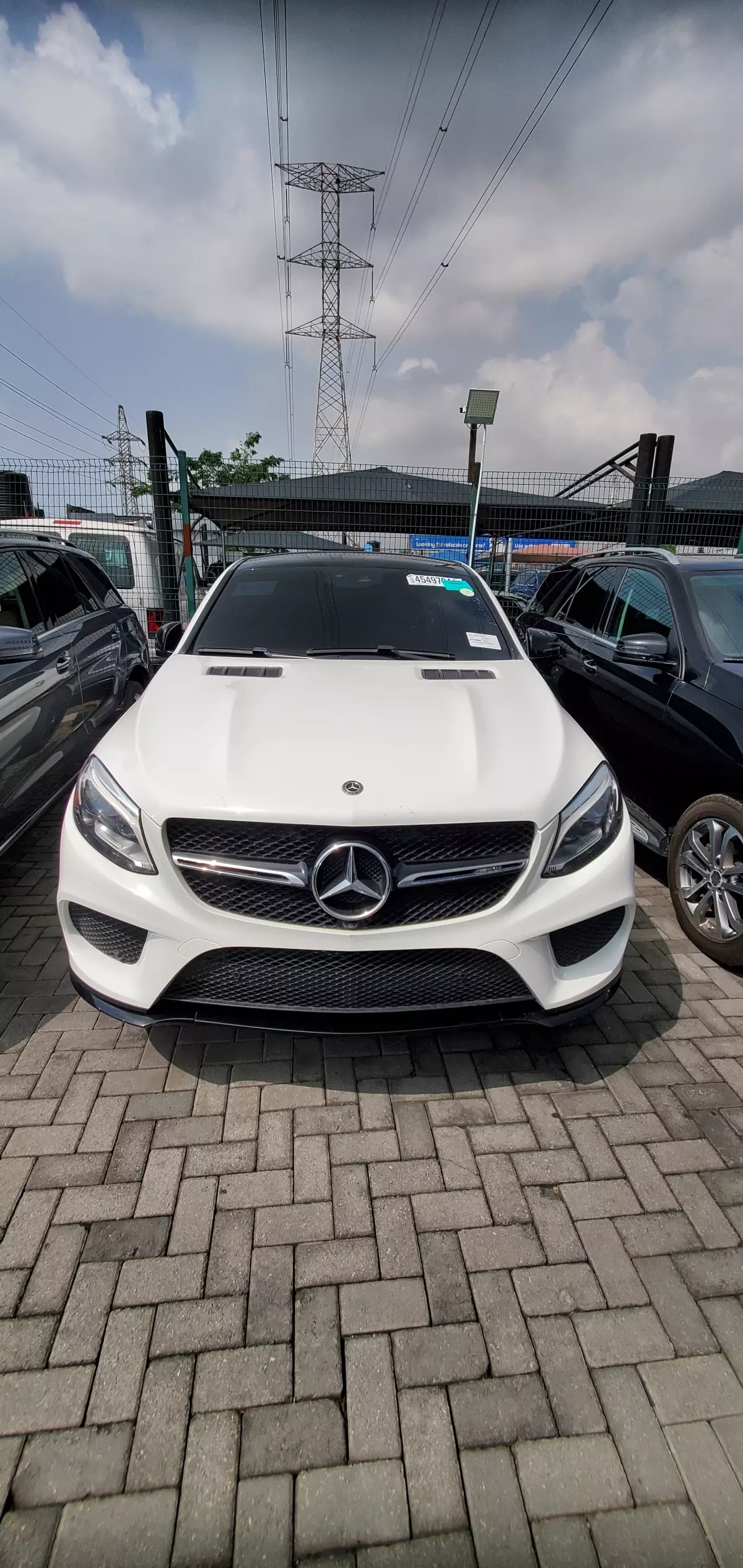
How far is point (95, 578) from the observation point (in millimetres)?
5359

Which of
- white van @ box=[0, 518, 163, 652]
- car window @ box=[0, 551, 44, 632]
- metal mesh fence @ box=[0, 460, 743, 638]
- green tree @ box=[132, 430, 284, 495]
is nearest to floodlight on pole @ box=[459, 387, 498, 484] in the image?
metal mesh fence @ box=[0, 460, 743, 638]

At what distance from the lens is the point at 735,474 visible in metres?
12.1

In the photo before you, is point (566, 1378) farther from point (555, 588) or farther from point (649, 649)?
point (555, 588)

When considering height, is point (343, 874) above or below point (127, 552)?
below

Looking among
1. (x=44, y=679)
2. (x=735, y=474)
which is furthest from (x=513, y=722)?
(x=735, y=474)

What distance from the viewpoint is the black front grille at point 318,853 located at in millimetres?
1993

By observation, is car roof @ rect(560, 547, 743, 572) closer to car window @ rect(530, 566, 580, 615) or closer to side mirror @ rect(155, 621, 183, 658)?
car window @ rect(530, 566, 580, 615)

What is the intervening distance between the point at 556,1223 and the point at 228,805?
1.43 meters

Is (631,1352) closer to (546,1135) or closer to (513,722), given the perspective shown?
(546,1135)

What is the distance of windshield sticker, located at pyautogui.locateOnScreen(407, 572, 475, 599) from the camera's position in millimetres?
3623

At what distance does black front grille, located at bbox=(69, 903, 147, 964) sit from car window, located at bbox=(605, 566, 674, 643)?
293 cm

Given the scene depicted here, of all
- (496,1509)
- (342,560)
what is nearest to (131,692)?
(342,560)

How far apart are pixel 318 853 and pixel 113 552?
28.0 ft

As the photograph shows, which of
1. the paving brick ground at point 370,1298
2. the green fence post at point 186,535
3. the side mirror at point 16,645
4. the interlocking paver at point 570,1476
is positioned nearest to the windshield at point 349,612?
the side mirror at point 16,645
